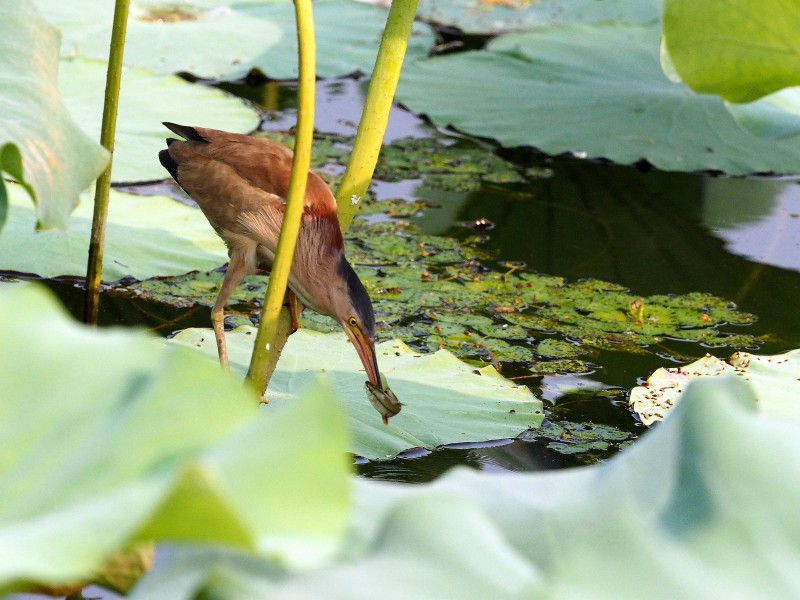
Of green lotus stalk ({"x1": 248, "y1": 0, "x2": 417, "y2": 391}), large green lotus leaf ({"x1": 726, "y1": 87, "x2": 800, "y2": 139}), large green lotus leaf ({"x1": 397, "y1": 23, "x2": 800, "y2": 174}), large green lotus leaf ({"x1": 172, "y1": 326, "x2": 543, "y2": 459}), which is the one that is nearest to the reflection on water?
large green lotus leaf ({"x1": 397, "y1": 23, "x2": 800, "y2": 174})

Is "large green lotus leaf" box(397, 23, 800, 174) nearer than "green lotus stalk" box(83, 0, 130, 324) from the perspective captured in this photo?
No

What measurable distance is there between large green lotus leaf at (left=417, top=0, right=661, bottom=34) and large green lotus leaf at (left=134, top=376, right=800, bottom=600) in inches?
207

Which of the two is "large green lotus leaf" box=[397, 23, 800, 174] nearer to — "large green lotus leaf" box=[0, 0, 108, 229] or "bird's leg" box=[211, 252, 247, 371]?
"bird's leg" box=[211, 252, 247, 371]

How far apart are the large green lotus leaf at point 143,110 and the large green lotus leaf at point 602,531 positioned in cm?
280

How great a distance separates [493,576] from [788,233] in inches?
133

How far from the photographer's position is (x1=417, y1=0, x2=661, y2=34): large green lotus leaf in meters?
5.87

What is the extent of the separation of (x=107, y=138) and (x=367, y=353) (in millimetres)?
727

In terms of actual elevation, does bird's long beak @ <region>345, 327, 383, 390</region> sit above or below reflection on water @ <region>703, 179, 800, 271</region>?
below

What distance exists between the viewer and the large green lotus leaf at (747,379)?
2.24 metres

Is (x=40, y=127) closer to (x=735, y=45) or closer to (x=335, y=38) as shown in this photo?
(x=735, y=45)

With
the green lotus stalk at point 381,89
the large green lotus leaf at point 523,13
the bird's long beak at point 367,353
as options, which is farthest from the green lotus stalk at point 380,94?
→ the large green lotus leaf at point 523,13

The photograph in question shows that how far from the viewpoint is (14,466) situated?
77 centimetres

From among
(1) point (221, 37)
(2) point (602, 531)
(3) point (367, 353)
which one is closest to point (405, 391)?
(3) point (367, 353)

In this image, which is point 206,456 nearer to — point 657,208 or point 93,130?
point 93,130
